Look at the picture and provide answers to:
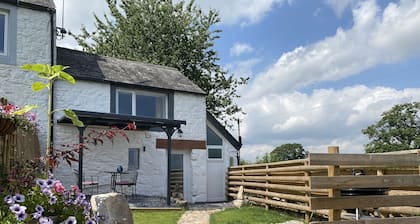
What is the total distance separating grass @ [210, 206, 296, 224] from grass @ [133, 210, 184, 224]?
0.92m

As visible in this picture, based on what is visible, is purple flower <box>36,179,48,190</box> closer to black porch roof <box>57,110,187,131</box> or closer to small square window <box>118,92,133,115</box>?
black porch roof <box>57,110,187,131</box>

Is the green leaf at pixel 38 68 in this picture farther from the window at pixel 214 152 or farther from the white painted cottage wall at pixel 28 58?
the window at pixel 214 152

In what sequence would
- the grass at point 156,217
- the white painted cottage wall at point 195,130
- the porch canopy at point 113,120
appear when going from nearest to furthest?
the grass at point 156,217, the porch canopy at point 113,120, the white painted cottage wall at point 195,130

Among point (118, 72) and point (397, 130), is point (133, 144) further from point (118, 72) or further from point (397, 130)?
point (397, 130)

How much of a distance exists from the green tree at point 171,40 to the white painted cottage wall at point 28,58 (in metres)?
12.3

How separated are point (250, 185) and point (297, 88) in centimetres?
415

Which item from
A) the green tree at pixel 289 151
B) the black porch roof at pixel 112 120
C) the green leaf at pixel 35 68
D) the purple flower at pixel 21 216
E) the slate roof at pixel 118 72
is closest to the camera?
the purple flower at pixel 21 216

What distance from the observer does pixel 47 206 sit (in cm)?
349

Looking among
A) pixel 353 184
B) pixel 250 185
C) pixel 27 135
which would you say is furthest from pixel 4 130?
pixel 250 185

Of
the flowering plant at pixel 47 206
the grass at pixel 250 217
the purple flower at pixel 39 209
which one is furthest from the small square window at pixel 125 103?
the purple flower at pixel 39 209

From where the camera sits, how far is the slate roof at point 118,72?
13719 mm

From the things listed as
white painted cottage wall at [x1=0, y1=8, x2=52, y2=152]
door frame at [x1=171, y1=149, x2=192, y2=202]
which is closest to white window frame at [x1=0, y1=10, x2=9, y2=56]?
white painted cottage wall at [x1=0, y1=8, x2=52, y2=152]

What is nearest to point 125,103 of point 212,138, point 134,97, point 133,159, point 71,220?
point 134,97

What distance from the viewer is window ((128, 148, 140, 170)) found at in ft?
46.6
